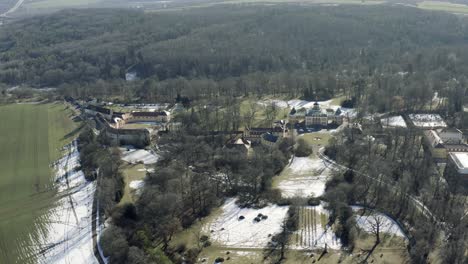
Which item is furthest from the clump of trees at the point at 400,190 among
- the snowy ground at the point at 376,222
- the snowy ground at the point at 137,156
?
the snowy ground at the point at 137,156

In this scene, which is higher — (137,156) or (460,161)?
(460,161)

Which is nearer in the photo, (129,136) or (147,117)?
(129,136)

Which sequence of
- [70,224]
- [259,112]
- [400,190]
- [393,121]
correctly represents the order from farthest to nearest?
[259,112] < [393,121] < [400,190] < [70,224]

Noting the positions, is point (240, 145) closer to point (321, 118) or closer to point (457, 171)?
point (321, 118)

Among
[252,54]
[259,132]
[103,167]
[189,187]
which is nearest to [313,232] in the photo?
[189,187]

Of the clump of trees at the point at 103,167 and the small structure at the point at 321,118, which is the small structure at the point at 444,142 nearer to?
the small structure at the point at 321,118

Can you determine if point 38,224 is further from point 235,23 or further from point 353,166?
point 235,23

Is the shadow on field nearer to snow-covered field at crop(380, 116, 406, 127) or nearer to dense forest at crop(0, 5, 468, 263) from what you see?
dense forest at crop(0, 5, 468, 263)
